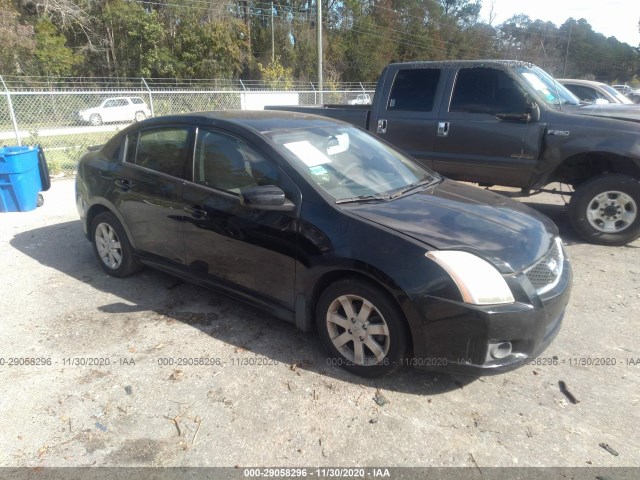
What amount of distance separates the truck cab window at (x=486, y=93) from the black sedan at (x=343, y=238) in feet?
7.37

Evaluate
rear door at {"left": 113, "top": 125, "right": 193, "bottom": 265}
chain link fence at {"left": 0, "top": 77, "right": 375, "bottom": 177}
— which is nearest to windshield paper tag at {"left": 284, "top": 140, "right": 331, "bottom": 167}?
rear door at {"left": 113, "top": 125, "right": 193, "bottom": 265}

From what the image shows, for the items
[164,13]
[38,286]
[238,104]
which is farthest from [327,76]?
[38,286]

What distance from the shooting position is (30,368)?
3.23 m

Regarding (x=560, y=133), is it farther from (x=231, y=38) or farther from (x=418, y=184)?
(x=231, y=38)

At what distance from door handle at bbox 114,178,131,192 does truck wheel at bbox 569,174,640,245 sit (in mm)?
4856

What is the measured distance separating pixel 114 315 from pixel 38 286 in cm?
117

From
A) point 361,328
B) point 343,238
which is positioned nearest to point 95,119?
point 343,238

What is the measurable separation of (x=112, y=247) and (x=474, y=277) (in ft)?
11.4

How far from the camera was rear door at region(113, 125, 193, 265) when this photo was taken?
3.84 m

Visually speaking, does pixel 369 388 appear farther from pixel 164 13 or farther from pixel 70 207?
pixel 164 13

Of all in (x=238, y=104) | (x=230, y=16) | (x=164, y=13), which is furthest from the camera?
(x=230, y=16)

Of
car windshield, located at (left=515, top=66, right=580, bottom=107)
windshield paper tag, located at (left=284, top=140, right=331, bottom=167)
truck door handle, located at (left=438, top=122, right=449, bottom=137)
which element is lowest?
truck door handle, located at (left=438, top=122, right=449, bottom=137)

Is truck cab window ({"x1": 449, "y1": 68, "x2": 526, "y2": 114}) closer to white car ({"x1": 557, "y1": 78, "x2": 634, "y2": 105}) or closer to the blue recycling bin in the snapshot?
white car ({"x1": 557, "y1": 78, "x2": 634, "y2": 105})

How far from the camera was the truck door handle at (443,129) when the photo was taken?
19.8 feet
